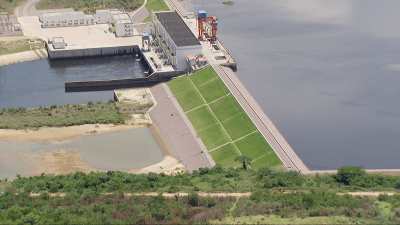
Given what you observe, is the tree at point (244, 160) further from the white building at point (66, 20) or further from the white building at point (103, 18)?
the white building at point (66, 20)

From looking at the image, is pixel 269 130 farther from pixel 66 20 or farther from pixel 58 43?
pixel 66 20

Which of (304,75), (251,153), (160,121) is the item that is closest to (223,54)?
(304,75)

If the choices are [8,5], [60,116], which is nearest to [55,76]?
[60,116]

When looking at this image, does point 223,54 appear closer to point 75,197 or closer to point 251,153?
point 251,153

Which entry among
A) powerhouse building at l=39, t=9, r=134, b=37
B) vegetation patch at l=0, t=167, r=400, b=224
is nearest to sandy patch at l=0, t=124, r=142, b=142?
vegetation patch at l=0, t=167, r=400, b=224

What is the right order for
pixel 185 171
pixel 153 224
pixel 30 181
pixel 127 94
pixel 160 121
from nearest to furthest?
pixel 153 224 → pixel 30 181 → pixel 185 171 → pixel 160 121 → pixel 127 94

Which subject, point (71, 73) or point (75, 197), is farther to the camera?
point (71, 73)

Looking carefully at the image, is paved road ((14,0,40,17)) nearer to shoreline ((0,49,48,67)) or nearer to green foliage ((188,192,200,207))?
shoreline ((0,49,48,67))
